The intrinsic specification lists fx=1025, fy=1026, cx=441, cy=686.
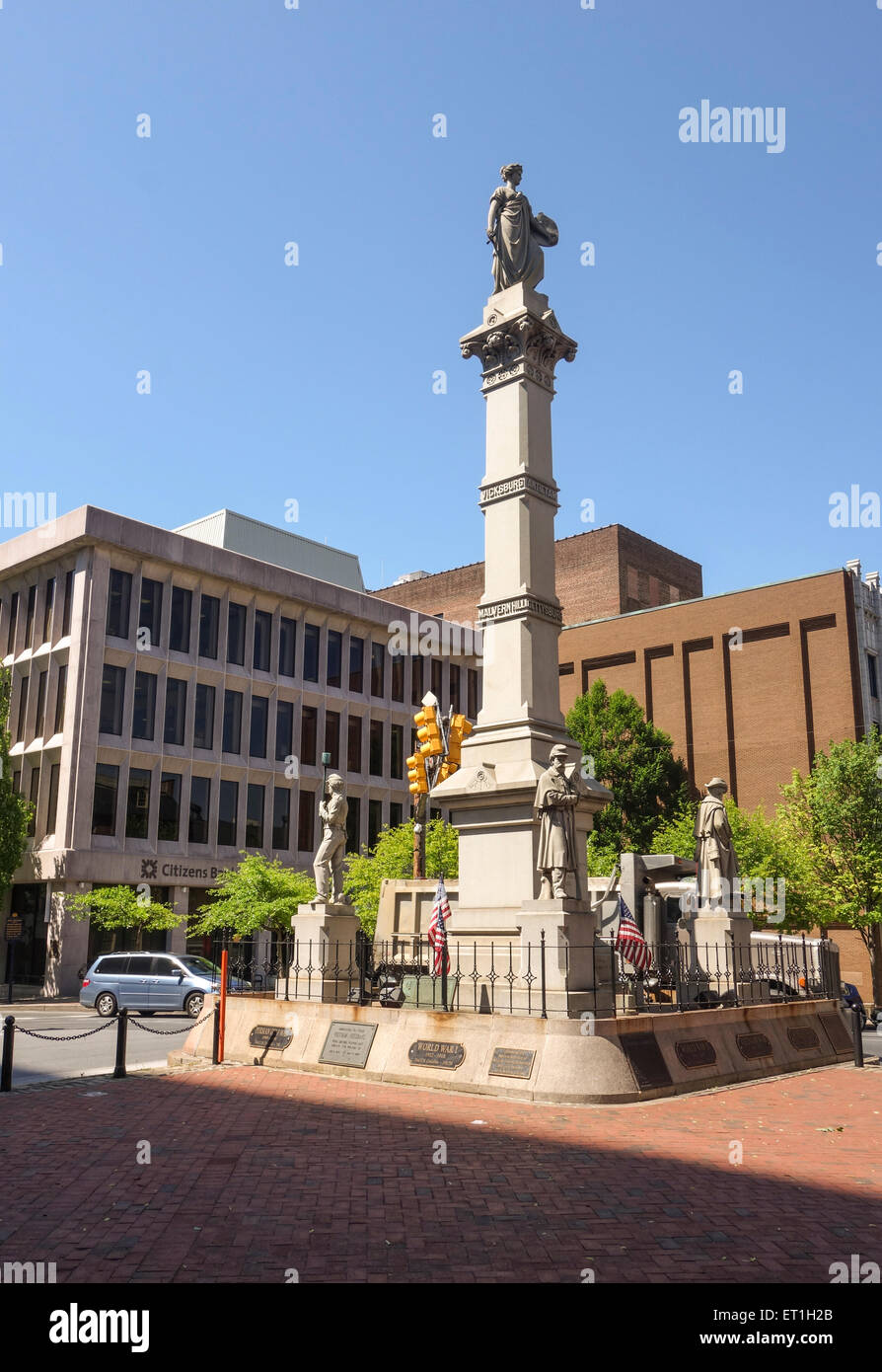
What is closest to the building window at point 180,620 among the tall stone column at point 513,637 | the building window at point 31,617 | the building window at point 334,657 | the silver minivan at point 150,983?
the building window at point 31,617

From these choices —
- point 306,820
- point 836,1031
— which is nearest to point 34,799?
point 306,820

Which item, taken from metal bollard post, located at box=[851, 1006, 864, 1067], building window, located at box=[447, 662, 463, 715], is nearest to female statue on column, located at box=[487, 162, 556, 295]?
metal bollard post, located at box=[851, 1006, 864, 1067]

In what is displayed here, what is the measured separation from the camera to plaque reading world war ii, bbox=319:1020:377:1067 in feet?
45.4

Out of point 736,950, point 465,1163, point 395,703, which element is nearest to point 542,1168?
point 465,1163

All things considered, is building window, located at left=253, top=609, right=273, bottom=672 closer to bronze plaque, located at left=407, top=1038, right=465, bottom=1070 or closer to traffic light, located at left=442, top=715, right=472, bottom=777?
traffic light, located at left=442, top=715, right=472, bottom=777

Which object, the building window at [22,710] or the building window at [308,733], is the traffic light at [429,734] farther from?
the building window at [308,733]

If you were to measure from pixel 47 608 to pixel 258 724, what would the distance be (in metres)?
10.5

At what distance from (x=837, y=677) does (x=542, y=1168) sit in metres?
42.8

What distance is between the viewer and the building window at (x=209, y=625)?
151 feet

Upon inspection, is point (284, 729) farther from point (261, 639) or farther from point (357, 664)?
point (357, 664)

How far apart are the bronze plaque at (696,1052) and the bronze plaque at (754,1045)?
0.92 meters

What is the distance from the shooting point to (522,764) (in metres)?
15.4

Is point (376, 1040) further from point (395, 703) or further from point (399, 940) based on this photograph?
point (395, 703)

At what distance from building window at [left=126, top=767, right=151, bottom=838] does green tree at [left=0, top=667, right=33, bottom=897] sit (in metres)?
3.89
